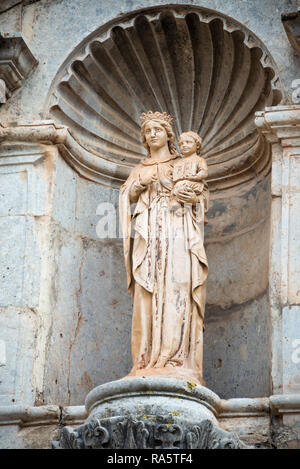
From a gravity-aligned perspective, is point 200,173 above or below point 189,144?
below

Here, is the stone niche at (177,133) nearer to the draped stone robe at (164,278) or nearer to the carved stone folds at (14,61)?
the carved stone folds at (14,61)

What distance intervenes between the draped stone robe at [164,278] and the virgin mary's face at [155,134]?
21cm

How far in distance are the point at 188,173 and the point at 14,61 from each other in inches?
63.1

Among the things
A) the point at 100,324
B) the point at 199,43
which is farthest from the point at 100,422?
the point at 199,43

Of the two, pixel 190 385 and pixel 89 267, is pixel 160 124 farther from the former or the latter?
pixel 190 385

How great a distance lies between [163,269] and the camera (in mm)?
8609

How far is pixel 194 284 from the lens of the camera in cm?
855

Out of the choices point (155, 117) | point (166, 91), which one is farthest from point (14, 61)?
point (166, 91)

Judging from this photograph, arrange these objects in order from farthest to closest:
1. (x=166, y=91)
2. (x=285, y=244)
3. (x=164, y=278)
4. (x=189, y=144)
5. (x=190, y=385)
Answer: (x=166, y=91)
(x=189, y=144)
(x=285, y=244)
(x=164, y=278)
(x=190, y=385)

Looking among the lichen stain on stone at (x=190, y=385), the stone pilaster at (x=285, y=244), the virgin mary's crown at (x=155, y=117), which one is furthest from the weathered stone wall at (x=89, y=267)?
the lichen stain on stone at (x=190, y=385)

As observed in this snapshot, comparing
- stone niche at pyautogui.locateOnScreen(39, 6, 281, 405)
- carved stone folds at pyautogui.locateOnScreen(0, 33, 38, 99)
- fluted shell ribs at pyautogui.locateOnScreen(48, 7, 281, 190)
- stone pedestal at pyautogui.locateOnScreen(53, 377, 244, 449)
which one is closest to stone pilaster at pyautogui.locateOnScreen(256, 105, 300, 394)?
stone niche at pyautogui.locateOnScreen(39, 6, 281, 405)

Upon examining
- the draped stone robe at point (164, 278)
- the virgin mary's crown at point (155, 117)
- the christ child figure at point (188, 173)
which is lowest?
the draped stone robe at point (164, 278)

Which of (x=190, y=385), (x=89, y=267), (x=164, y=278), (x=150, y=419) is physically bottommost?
(x=150, y=419)

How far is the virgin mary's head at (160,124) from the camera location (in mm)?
9133
